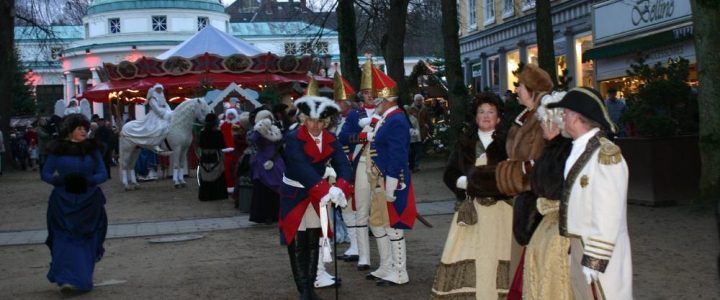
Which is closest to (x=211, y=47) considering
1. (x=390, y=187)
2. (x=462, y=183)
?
(x=390, y=187)

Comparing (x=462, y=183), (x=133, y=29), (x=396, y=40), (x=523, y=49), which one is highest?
(x=133, y=29)

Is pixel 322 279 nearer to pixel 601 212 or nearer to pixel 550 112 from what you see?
pixel 550 112

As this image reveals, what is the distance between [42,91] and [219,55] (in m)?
49.0

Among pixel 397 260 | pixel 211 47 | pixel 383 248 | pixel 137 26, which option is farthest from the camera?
pixel 137 26

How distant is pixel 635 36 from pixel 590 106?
20165 millimetres

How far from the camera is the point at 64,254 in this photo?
25.7 feet

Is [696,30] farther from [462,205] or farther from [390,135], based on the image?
[462,205]

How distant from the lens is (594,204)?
4324 mm

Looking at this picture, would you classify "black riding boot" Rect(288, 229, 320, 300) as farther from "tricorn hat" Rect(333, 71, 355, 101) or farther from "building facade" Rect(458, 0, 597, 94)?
"building facade" Rect(458, 0, 597, 94)

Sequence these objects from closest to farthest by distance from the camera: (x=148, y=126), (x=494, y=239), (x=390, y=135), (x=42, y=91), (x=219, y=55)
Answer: (x=494, y=239)
(x=390, y=135)
(x=148, y=126)
(x=219, y=55)
(x=42, y=91)

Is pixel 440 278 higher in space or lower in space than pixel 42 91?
lower

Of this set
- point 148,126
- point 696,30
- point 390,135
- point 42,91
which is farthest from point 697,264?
point 42,91

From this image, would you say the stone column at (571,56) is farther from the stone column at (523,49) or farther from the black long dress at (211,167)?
the black long dress at (211,167)

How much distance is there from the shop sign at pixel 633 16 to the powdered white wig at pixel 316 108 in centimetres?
1580
